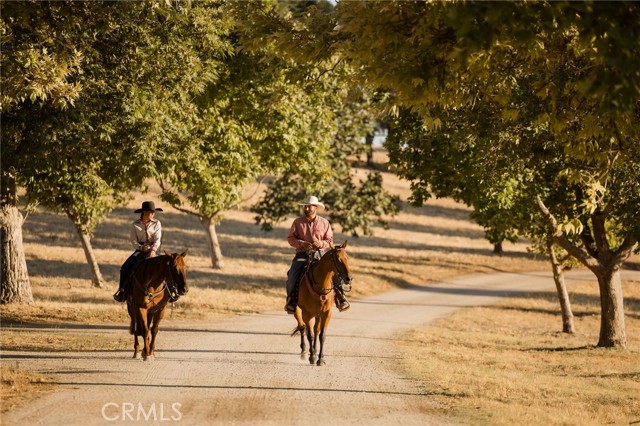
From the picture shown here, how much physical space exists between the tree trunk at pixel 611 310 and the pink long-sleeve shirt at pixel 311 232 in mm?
11907

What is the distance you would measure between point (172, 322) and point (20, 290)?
197 inches

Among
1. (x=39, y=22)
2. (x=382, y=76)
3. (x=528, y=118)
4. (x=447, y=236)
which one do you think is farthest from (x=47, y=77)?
(x=447, y=236)

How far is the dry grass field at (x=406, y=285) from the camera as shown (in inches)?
566

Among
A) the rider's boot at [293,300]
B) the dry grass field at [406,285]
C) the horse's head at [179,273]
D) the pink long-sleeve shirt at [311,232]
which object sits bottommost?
the dry grass field at [406,285]

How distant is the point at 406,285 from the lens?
1758 inches

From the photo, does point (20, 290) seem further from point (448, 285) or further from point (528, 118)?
point (448, 285)

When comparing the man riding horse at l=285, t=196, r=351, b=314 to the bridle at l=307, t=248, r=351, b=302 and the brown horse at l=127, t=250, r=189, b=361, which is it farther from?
the brown horse at l=127, t=250, r=189, b=361

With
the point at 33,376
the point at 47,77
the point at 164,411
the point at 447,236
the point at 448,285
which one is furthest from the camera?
the point at 447,236

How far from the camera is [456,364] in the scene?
1770cm

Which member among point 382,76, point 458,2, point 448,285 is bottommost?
point 448,285

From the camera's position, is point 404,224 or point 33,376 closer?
point 33,376

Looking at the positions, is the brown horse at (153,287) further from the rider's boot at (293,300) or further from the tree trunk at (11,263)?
the tree trunk at (11,263)

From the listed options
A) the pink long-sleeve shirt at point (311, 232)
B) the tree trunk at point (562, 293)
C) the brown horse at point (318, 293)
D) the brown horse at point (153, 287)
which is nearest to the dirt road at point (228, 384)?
the brown horse at point (318, 293)

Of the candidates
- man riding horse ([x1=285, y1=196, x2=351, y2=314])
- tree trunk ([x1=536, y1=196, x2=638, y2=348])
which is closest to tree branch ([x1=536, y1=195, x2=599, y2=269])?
tree trunk ([x1=536, y1=196, x2=638, y2=348])
